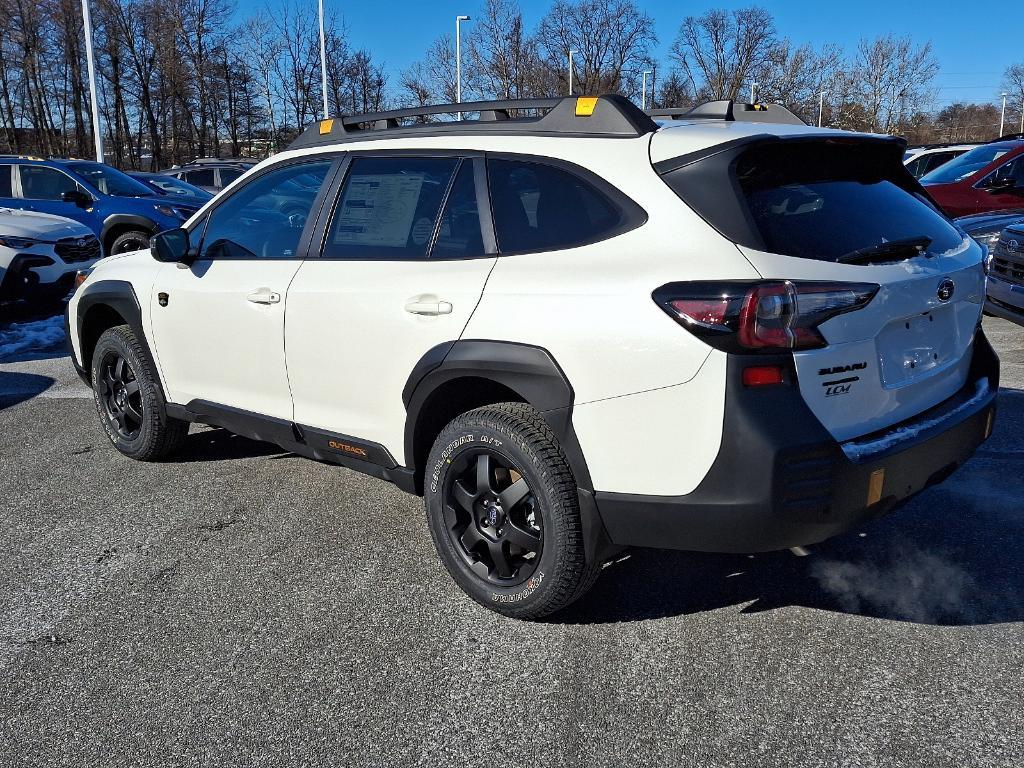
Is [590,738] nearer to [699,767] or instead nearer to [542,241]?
[699,767]

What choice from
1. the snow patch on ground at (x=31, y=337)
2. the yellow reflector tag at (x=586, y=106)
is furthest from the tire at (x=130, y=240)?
the yellow reflector tag at (x=586, y=106)

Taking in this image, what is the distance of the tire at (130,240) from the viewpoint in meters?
12.5

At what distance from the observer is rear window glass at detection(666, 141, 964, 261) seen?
9.12 ft

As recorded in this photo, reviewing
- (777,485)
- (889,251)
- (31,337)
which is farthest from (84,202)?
(777,485)

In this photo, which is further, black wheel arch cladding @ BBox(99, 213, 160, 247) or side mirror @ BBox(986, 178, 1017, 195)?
black wheel arch cladding @ BBox(99, 213, 160, 247)

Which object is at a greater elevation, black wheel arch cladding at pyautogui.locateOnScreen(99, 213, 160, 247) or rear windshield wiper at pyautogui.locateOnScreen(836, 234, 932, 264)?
rear windshield wiper at pyautogui.locateOnScreen(836, 234, 932, 264)

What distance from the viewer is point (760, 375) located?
2596 mm

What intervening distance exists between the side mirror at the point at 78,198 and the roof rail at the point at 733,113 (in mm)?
10574

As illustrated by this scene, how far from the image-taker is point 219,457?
5258 millimetres

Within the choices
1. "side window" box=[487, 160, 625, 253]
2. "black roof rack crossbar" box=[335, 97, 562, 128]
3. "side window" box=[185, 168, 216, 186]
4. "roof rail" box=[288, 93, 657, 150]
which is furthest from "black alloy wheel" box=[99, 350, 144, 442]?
"side window" box=[185, 168, 216, 186]

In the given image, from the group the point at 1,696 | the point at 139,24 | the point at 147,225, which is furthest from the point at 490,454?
the point at 139,24

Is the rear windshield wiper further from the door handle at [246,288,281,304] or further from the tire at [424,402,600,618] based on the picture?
the door handle at [246,288,281,304]

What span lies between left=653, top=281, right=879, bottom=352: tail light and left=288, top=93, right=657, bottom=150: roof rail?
747mm

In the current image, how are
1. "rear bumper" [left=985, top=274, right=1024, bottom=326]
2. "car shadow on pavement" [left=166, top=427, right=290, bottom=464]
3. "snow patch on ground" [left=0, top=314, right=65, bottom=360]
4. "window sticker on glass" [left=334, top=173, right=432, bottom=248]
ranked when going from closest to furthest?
"window sticker on glass" [left=334, top=173, right=432, bottom=248], "car shadow on pavement" [left=166, top=427, right=290, bottom=464], "rear bumper" [left=985, top=274, right=1024, bottom=326], "snow patch on ground" [left=0, top=314, right=65, bottom=360]
